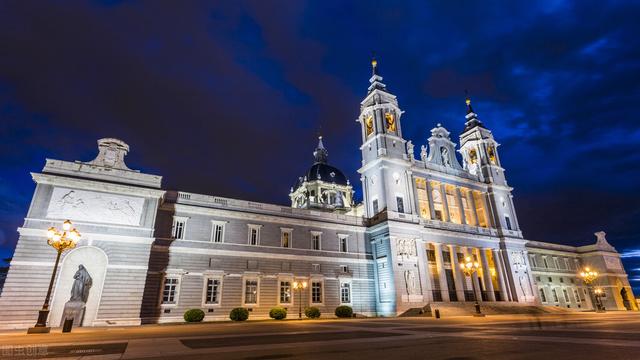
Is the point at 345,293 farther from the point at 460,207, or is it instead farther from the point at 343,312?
the point at 460,207

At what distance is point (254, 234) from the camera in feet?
101

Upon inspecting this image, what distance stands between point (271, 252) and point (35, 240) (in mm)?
17419

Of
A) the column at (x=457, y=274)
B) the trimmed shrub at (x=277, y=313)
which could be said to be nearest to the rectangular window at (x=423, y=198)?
the column at (x=457, y=274)

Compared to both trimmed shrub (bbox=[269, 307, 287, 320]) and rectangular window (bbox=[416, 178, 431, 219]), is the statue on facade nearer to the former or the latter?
trimmed shrub (bbox=[269, 307, 287, 320])

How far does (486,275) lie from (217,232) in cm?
3318

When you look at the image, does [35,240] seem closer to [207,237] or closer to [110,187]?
[110,187]

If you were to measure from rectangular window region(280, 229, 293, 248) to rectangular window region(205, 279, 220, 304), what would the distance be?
23.3 feet

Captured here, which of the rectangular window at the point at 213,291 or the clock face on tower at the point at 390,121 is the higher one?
the clock face on tower at the point at 390,121

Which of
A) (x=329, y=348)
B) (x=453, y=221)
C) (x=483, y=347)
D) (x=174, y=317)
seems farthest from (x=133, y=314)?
(x=453, y=221)

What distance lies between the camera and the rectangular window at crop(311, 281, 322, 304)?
102 feet

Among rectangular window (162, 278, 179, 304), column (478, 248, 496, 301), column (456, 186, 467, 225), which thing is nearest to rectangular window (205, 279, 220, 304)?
rectangular window (162, 278, 179, 304)

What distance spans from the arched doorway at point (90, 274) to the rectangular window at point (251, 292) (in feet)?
35.7

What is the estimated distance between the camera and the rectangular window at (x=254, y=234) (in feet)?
99.9

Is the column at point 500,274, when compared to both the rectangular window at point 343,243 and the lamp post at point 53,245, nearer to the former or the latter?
the rectangular window at point 343,243
